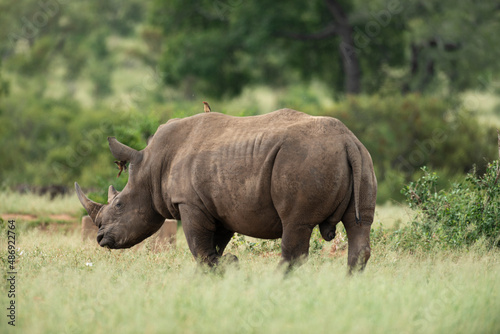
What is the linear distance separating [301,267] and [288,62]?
70.5 ft

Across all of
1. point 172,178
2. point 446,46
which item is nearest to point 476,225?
point 172,178

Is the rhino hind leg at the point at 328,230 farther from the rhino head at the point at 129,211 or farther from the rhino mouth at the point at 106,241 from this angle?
the rhino mouth at the point at 106,241

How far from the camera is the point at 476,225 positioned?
9414 millimetres

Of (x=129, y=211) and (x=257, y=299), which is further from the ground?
(x=257, y=299)

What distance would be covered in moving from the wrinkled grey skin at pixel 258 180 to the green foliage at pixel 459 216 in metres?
2.68

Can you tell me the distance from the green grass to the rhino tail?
66cm

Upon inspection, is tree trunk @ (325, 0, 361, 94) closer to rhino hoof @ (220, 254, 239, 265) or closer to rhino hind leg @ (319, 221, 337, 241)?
rhino hoof @ (220, 254, 239, 265)

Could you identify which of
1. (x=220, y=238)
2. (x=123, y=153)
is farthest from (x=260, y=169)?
(x=123, y=153)

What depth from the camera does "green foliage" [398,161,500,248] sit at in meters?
9.35

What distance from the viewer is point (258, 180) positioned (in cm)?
695

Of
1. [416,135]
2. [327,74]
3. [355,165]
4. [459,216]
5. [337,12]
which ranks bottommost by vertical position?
[327,74]

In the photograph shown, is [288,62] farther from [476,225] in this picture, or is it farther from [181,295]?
[181,295]

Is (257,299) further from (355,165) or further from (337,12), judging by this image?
(337,12)

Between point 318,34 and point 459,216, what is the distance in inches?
716
